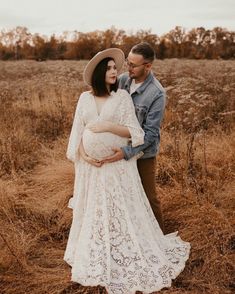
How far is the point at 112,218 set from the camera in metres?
3.29

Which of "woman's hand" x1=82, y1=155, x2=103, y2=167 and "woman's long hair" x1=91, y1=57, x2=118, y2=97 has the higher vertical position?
"woman's long hair" x1=91, y1=57, x2=118, y2=97

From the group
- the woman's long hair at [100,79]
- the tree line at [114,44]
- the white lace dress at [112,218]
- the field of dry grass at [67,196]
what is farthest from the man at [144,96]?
the tree line at [114,44]

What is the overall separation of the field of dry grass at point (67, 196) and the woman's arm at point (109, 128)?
121 cm

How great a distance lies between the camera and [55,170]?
17.5 ft

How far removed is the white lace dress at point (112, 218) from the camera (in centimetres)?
320

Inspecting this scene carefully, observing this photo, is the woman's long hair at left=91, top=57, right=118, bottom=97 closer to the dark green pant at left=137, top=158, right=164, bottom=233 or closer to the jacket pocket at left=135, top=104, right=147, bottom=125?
the jacket pocket at left=135, top=104, right=147, bottom=125

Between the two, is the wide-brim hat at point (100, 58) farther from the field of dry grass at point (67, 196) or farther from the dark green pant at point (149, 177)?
the field of dry grass at point (67, 196)

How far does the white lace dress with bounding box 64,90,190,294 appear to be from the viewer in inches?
126

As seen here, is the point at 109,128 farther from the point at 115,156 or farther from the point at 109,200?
the point at 109,200

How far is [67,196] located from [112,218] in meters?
1.56

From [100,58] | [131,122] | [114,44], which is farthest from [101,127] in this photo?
[114,44]

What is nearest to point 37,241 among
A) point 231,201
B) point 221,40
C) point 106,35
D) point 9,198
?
point 9,198

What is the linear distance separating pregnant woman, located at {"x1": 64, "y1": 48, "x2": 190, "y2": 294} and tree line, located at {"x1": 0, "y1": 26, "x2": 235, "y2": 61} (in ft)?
134

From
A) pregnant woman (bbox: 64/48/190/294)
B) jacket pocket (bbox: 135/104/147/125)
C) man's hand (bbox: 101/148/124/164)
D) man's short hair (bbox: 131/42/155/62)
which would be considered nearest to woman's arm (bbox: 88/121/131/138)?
pregnant woman (bbox: 64/48/190/294)
